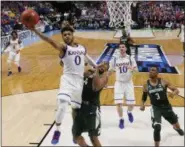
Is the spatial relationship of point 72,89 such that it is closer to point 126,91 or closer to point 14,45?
point 126,91

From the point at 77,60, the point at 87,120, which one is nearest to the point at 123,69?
the point at 77,60

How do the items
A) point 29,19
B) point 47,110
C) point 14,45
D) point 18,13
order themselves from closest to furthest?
point 29,19 < point 47,110 < point 14,45 < point 18,13

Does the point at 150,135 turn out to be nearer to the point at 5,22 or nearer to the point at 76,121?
the point at 76,121

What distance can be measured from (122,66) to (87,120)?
8.21 feet

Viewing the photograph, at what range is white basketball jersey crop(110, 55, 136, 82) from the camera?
6.91 meters

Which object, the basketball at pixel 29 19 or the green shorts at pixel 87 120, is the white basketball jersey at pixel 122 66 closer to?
the green shorts at pixel 87 120

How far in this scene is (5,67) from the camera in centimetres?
1359

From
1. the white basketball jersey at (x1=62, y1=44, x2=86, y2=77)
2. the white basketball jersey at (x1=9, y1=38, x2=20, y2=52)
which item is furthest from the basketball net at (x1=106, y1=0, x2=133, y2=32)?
the white basketball jersey at (x1=9, y1=38, x2=20, y2=52)

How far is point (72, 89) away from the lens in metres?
4.93

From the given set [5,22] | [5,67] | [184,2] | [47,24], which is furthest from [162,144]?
[184,2]

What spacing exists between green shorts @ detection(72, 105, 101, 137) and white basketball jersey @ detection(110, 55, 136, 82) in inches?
92.8

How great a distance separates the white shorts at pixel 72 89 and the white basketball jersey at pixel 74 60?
0.26 feet

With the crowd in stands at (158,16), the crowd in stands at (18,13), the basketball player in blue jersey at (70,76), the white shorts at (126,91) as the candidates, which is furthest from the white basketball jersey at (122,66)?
the crowd in stands at (158,16)

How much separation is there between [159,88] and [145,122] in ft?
6.03
